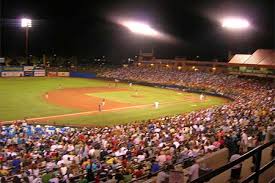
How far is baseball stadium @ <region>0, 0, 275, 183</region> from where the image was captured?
10.2 meters

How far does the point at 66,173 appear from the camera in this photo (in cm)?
1089

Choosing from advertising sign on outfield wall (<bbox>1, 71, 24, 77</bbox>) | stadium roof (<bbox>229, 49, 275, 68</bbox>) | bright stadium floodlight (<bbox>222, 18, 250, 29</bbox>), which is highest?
bright stadium floodlight (<bbox>222, 18, 250, 29</bbox>)

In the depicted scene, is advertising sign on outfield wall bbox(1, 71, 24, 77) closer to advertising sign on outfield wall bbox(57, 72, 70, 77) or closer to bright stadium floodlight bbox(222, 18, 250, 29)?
advertising sign on outfield wall bbox(57, 72, 70, 77)

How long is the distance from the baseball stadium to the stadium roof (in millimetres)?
175

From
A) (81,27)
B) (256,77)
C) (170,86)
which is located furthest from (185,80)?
(81,27)

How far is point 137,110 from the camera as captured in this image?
37.4 m

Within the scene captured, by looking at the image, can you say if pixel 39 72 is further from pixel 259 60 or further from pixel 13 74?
pixel 259 60

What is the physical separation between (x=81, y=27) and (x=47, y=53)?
45.2ft

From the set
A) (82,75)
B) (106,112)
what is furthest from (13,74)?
(106,112)

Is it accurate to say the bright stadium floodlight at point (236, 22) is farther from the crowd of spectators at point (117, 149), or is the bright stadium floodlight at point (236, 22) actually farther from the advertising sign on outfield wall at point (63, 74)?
the advertising sign on outfield wall at point (63, 74)

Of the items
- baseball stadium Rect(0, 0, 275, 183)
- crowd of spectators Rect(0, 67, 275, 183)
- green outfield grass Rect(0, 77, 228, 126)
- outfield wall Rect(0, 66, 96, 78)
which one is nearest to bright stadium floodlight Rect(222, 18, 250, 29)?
baseball stadium Rect(0, 0, 275, 183)

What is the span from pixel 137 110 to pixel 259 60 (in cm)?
2266

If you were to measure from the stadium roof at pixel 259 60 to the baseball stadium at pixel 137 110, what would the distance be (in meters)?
0.17

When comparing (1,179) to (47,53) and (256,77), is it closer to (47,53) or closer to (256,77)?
(256,77)
